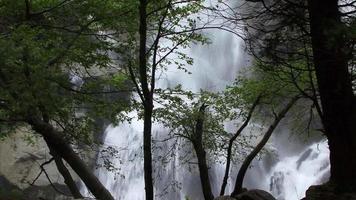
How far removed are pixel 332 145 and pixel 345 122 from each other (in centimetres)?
Result: 42

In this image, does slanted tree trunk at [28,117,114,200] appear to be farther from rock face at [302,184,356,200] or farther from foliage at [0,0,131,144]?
rock face at [302,184,356,200]

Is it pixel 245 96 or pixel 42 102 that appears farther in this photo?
pixel 245 96

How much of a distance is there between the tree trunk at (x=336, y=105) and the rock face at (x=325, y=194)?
13 centimetres

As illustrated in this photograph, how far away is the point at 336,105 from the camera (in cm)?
753

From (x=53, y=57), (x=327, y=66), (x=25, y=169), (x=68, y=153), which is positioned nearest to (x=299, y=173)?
(x=25, y=169)

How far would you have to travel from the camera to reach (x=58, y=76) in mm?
8547

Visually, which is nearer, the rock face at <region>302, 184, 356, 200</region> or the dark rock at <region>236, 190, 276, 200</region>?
the rock face at <region>302, 184, 356, 200</region>

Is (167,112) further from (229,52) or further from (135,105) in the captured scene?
(229,52)

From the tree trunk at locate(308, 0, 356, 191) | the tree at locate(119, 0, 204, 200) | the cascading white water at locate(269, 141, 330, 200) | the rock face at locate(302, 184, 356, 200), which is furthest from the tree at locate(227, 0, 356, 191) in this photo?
the cascading white water at locate(269, 141, 330, 200)

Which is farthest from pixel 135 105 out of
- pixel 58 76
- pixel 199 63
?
pixel 199 63

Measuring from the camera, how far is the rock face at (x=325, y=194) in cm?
743

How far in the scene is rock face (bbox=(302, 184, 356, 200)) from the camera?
7.43 metres

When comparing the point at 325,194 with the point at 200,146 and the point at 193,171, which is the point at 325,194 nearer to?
the point at 200,146

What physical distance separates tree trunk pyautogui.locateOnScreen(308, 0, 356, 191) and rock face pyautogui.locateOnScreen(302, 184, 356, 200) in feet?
0.42
